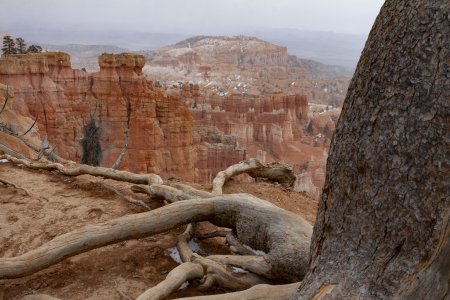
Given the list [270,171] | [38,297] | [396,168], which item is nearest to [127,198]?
[38,297]

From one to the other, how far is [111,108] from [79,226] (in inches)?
920

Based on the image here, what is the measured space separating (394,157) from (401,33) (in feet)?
1.97

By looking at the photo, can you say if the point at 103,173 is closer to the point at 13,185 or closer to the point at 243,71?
the point at 13,185

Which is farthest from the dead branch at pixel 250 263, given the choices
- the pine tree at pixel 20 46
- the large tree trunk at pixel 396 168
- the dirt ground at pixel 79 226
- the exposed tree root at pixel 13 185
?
the pine tree at pixel 20 46

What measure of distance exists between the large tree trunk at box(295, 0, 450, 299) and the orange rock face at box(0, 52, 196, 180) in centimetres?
2270

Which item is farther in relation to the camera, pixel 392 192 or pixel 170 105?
pixel 170 105

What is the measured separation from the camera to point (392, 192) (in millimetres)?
2104

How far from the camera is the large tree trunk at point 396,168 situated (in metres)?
2.01

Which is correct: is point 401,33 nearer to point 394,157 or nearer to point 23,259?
point 394,157

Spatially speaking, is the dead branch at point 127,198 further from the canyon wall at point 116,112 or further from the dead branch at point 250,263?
the canyon wall at point 116,112

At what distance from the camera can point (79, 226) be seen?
15.4 feet

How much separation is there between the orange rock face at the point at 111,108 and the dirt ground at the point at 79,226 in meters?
18.4

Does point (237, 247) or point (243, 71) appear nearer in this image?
point (237, 247)

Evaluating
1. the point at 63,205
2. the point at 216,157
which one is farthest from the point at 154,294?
the point at 216,157
